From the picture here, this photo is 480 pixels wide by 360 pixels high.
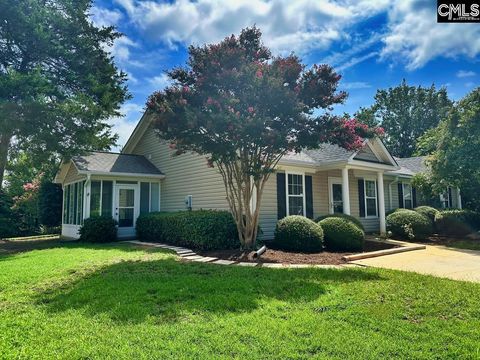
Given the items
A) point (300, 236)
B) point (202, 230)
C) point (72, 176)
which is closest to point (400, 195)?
point (300, 236)

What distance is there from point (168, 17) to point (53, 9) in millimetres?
8994

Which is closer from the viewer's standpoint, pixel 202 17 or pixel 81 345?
pixel 81 345

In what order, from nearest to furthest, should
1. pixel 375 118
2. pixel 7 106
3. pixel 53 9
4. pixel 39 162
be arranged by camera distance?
pixel 7 106 → pixel 53 9 → pixel 39 162 → pixel 375 118

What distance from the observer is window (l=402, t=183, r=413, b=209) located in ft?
62.8

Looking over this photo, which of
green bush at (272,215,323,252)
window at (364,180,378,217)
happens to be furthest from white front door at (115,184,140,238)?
window at (364,180,378,217)

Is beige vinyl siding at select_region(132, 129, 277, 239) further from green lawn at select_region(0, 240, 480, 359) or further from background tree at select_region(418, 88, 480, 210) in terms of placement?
background tree at select_region(418, 88, 480, 210)

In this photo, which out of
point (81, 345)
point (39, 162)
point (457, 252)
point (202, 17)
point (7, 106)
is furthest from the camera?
point (39, 162)

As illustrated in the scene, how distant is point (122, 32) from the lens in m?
17.6

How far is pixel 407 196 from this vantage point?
1930cm

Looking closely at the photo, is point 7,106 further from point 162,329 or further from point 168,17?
point 162,329

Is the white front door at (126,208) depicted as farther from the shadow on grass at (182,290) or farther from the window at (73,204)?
the shadow on grass at (182,290)

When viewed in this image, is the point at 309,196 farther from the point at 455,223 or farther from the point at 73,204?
the point at 73,204

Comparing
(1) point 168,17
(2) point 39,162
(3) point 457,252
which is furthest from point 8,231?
(3) point 457,252

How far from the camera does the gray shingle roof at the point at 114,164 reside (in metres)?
14.5
